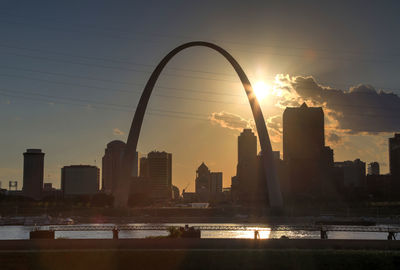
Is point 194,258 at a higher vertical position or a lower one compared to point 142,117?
lower

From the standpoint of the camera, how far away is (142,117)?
97688 millimetres

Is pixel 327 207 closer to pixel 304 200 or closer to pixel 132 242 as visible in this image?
pixel 304 200

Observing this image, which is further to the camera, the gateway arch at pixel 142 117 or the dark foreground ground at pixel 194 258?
the gateway arch at pixel 142 117

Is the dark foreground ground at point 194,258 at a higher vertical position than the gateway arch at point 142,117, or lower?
lower

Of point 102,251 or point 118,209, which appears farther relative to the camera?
point 118,209

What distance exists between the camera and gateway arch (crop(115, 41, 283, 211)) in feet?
295

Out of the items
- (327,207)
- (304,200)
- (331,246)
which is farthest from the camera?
(304,200)

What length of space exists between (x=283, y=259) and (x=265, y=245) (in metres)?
4.83

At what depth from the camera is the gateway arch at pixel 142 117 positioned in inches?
3541

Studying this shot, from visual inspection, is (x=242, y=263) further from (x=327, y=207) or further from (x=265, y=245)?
(x=327, y=207)

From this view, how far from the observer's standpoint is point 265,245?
29062mm

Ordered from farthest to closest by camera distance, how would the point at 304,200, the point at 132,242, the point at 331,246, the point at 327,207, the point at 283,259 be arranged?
the point at 304,200
the point at 327,207
the point at 132,242
the point at 331,246
the point at 283,259

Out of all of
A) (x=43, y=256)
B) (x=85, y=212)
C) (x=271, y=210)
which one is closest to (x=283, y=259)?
(x=43, y=256)

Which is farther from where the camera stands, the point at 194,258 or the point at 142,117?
the point at 142,117
